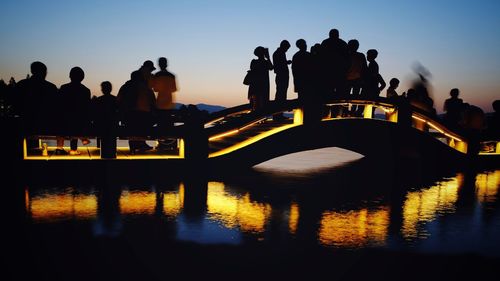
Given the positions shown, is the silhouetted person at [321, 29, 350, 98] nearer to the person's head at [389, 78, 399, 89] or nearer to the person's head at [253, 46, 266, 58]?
the person's head at [253, 46, 266, 58]

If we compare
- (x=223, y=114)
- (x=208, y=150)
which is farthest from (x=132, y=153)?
(x=223, y=114)

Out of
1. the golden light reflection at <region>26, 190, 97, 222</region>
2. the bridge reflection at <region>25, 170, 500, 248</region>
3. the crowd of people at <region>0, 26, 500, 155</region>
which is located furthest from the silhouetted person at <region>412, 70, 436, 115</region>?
the golden light reflection at <region>26, 190, 97, 222</region>

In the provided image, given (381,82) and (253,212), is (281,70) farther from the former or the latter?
(253,212)

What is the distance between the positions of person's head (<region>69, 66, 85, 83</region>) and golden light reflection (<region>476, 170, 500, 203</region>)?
1045 cm

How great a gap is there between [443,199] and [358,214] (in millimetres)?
3051

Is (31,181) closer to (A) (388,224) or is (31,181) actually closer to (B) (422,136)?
(A) (388,224)

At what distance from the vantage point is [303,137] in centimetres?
1284

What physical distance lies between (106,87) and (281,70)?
224 inches

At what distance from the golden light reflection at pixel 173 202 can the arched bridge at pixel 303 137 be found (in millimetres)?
2769

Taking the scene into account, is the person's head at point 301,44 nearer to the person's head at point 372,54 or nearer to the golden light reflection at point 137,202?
the person's head at point 372,54

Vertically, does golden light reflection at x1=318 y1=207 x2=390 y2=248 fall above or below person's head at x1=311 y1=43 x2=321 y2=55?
below

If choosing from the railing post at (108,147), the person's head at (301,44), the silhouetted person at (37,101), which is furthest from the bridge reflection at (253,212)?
the person's head at (301,44)

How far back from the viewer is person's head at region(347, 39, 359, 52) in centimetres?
Result: 1386

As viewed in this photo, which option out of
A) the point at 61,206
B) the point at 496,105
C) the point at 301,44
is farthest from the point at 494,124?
the point at 61,206
